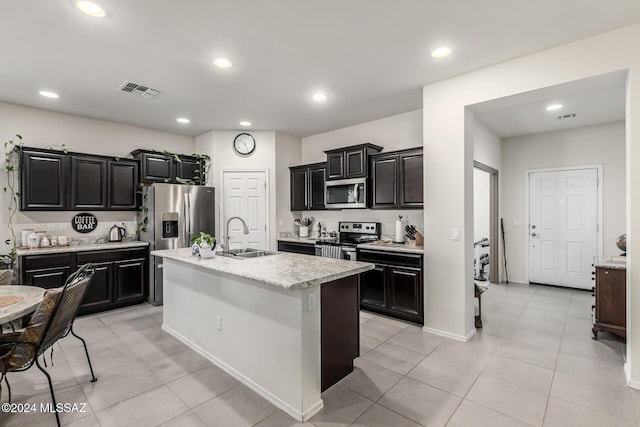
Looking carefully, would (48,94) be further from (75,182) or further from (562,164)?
(562,164)

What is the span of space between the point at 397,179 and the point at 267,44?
7.79 ft

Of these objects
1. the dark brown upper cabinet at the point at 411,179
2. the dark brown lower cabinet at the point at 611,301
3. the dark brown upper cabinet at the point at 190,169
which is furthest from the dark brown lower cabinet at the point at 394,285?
the dark brown upper cabinet at the point at 190,169

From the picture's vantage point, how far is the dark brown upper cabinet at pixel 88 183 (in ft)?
→ 13.9

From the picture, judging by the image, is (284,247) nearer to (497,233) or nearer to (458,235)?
(458,235)

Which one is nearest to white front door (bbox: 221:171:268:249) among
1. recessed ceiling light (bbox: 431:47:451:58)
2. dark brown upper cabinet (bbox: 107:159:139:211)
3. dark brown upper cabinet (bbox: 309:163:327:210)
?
dark brown upper cabinet (bbox: 309:163:327:210)

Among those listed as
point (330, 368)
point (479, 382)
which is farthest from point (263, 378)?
point (479, 382)

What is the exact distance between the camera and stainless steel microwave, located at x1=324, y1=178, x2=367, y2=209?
456 cm

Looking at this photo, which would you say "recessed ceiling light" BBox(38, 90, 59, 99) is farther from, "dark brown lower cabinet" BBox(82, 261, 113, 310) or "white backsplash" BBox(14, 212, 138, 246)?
"dark brown lower cabinet" BBox(82, 261, 113, 310)

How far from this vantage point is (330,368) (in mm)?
2369

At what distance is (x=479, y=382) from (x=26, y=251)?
507cm

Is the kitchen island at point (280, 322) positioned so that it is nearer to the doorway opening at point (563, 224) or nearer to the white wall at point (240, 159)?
the white wall at point (240, 159)

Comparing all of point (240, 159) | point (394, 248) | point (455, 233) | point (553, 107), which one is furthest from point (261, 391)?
point (553, 107)

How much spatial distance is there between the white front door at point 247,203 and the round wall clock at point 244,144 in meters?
0.38

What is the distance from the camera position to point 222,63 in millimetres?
2984
